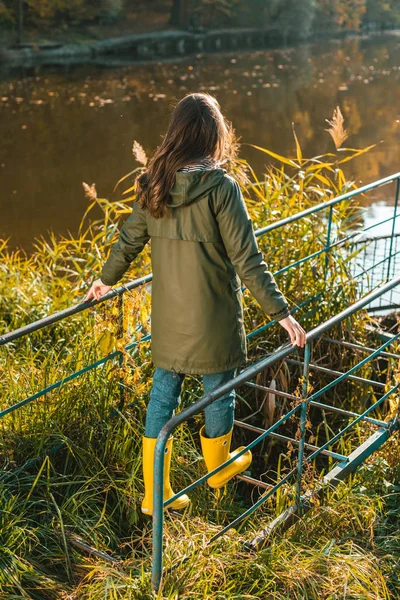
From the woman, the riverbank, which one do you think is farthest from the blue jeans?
the riverbank

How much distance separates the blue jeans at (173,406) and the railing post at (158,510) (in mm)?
543

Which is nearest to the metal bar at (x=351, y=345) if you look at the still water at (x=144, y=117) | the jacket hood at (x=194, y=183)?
the jacket hood at (x=194, y=183)

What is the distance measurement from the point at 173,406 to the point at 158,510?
653 mm

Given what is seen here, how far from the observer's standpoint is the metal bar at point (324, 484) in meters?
2.62

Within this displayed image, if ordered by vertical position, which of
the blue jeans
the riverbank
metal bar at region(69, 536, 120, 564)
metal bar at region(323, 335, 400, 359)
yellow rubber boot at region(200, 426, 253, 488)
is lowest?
the riverbank

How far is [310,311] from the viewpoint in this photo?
4.05 meters

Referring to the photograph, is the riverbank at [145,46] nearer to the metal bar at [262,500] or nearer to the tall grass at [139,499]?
the tall grass at [139,499]

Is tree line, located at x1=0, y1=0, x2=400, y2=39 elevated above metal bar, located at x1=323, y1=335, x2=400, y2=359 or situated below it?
below

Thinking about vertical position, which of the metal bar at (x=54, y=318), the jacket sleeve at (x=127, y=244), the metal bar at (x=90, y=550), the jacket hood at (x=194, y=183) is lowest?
the metal bar at (x=90, y=550)

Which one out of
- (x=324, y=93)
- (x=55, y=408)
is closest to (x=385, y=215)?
(x=55, y=408)

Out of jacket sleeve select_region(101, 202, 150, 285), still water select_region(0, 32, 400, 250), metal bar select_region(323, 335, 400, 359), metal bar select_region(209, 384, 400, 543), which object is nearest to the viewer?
metal bar select_region(209, 384, 400, 543)

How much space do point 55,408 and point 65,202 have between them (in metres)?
6.54

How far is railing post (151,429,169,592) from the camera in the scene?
193 cm

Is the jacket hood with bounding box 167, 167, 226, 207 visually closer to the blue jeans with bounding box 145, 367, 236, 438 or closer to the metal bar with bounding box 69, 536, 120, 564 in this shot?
the blue jeans with bounding box 145, 367, 236, 438
